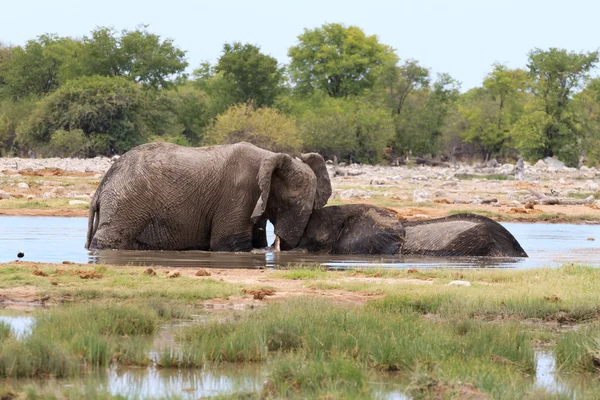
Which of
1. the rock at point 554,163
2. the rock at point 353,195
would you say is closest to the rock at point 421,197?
the rock at point 353,195

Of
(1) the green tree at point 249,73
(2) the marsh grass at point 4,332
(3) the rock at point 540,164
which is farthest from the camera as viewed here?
(1) the green tree at point 249,73

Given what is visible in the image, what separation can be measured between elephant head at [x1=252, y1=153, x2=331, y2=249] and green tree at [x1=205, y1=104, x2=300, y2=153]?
1604 inches

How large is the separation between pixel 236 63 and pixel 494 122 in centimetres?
2387

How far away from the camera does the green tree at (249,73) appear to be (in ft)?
245

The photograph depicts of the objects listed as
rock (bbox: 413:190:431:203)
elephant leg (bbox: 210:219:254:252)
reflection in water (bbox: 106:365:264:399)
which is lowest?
reflection in water (bbox: 106:365:264:399)

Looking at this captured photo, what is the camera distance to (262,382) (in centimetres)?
754

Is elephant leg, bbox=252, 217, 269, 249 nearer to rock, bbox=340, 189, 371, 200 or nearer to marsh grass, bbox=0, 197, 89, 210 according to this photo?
marsh grass, bbox=0, 197, 89, 210

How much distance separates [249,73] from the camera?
75938 millimetres

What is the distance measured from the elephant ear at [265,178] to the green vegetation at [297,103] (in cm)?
4240

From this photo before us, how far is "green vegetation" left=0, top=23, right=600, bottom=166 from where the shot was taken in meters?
62.8

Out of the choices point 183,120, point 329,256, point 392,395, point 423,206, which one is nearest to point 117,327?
point 392,395

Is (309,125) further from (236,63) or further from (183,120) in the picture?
(183,120)

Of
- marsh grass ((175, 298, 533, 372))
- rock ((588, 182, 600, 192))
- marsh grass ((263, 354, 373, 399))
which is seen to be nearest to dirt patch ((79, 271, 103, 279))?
marsh grass ((175, 298, 533, 372))

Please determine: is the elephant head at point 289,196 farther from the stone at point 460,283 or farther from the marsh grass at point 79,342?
the marsh grass at point 79,342
